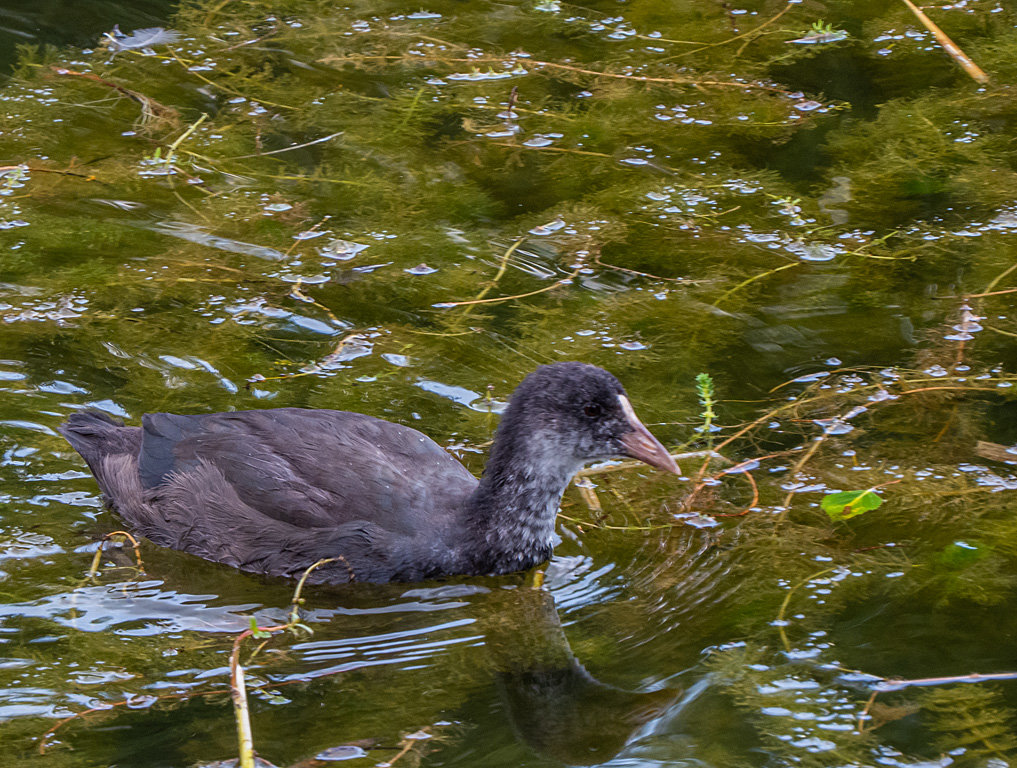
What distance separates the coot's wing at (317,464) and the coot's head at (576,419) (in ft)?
1.07

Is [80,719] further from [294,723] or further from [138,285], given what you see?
[138,285]

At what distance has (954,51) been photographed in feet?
24.3

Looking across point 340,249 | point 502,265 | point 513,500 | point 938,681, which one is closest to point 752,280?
point 502,265

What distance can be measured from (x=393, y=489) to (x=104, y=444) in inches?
44.1

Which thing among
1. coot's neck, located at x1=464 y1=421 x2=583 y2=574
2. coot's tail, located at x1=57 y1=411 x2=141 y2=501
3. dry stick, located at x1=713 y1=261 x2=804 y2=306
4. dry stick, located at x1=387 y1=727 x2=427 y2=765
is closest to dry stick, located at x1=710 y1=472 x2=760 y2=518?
coot's neck, located at x1=464 y1=421 x2=583 y2=574

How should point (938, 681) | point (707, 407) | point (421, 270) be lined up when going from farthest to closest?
point (421, 270) → point (707, 407) → point (938, 681)

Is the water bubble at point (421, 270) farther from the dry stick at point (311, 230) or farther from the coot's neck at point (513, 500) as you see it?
the coot's neck at point (513, 500)

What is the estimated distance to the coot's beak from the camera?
4.26 m

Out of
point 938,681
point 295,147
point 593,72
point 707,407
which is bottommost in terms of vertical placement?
point 938,681

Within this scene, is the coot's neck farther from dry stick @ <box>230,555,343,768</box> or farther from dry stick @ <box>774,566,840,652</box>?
dry stick @ <box>774,566,840,652</box>

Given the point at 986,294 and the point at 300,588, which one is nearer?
the point at 300,588

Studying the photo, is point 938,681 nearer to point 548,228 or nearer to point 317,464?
point 317,464

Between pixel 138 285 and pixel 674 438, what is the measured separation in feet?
8.15

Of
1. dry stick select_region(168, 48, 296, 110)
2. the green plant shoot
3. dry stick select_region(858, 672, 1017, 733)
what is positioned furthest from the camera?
dry stick select_region(168, 48, 296, 110)
